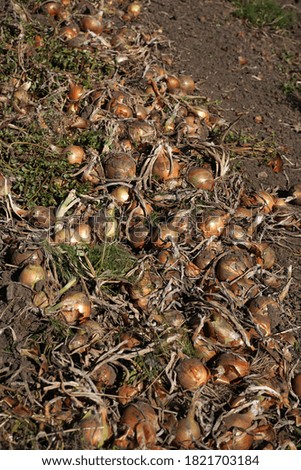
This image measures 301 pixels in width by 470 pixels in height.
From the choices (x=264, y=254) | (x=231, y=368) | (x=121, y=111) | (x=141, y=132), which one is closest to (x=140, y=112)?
(x=121, y=111)

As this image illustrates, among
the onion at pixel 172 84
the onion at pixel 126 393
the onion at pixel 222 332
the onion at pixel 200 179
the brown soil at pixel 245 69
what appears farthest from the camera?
the onion at pixel 172 84

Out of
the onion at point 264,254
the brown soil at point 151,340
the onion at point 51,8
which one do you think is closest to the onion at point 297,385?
the brown soil at point 151,340

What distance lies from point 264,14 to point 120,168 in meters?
3.37

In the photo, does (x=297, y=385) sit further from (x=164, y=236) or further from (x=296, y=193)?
(x=296, y=193)

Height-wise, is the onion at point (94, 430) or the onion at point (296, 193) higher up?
the onion at point (296, 193)

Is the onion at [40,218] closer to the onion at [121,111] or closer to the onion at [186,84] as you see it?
the onion at [121,111]

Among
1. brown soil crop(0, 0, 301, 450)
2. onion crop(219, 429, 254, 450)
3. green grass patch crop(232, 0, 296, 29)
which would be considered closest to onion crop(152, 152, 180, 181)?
brown soil crop(0, 0, 301, 450)

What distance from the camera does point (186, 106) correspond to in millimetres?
4609

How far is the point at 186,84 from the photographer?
493 cm

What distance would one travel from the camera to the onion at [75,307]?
3.11m

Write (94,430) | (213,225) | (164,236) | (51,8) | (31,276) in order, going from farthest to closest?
1. (51,8)
2. (213,225)
3. (164,236)
4. (31,276)
5. (94,430)

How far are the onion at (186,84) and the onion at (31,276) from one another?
7.56ft

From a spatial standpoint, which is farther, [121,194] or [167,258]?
[121,194]

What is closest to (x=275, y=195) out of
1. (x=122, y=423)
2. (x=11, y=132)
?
(x=11, y=132)
